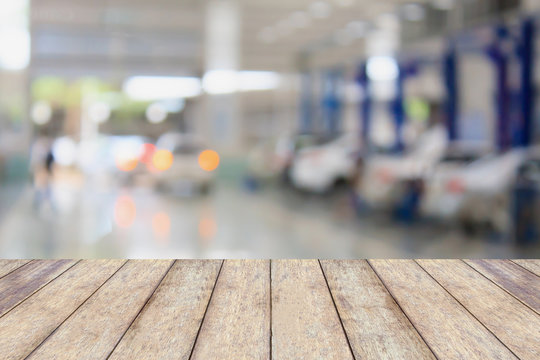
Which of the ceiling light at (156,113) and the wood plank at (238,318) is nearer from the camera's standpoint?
the wood plank at (238,318)

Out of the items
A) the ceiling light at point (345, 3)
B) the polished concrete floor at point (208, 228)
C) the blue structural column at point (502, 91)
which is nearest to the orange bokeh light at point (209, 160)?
the polished concrete floor at point (208, 228)

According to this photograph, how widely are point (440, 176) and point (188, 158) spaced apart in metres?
1.52

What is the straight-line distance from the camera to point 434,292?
8.39 ft

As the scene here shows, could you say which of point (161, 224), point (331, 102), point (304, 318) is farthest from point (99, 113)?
point (304, 318)

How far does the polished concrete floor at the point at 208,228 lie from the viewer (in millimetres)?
3689

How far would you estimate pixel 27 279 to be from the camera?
2.76 meters

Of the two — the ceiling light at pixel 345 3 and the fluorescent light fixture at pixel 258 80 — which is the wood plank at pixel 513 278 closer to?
the fluorescent light fixture at pixel 258 80

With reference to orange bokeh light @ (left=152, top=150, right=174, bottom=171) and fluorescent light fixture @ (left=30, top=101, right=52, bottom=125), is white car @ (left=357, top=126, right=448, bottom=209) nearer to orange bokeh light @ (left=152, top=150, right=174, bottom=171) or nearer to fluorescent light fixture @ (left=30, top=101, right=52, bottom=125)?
orange bokeh light @ (left=152, top=150, right=174, bottom=171)

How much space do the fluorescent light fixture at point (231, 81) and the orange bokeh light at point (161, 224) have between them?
2.57 feet

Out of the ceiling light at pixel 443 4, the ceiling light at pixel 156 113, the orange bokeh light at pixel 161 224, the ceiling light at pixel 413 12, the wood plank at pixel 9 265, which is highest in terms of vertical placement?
the ceiling light at pixel 443 4

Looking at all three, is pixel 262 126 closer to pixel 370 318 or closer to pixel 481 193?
pixel 370 318

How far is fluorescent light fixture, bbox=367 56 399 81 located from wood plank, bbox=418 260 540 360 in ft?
3.31

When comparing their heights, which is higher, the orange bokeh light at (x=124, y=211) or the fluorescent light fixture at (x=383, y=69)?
the fluorescent light fixture at (x=383, y=69)

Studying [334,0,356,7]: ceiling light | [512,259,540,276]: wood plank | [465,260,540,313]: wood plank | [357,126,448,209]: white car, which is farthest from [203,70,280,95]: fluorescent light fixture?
[512,259,540,276]: wood plank
